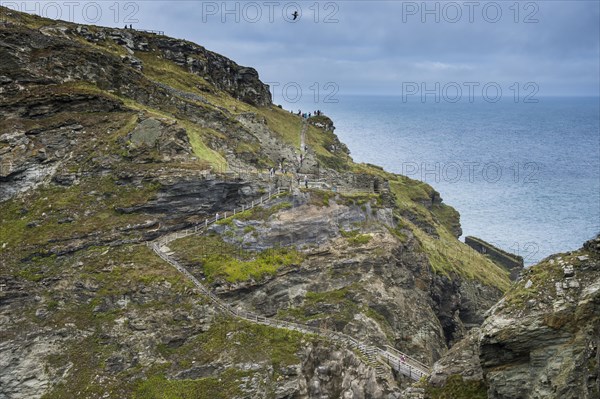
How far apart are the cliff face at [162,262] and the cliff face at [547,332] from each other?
16318 mm

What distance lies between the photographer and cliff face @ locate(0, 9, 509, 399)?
4431 centimetres

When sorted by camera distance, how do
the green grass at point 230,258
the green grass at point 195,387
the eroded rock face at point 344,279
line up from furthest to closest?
1. the green grass at point 230,258
2. the eroded rock face at point 344,279
3. the green grass at point 195,387

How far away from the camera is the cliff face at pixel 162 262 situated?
44.3 m

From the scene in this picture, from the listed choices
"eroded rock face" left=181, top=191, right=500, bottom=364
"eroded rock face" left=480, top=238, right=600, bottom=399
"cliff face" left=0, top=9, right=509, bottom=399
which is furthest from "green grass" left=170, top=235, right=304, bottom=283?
"eroded rock face" left=480, top=238, right=600, bottom=399

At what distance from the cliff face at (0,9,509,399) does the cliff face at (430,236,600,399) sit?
16318 millimetres

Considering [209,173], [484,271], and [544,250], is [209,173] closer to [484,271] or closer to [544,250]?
[484,271]

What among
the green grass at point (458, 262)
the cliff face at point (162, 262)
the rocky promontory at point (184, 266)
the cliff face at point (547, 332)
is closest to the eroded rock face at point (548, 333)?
the cliff face at point (547, 332)

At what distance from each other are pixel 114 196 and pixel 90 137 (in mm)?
9104

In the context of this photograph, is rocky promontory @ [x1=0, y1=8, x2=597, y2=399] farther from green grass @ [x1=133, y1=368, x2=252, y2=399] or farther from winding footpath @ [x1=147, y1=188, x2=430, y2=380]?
winding footpath @ [x1=147, y1=188, x2=430, y2=380]

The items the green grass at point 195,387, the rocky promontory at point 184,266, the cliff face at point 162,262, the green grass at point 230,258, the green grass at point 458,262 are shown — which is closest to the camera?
the green grass at point 195,387

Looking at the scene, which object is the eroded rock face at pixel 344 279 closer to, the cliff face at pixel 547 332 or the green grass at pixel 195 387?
the green grass at pixel 195 387

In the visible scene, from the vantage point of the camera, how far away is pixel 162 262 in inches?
2048

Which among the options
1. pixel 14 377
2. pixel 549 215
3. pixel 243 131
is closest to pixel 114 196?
pixel 14 377

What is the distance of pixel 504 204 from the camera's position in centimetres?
17112
